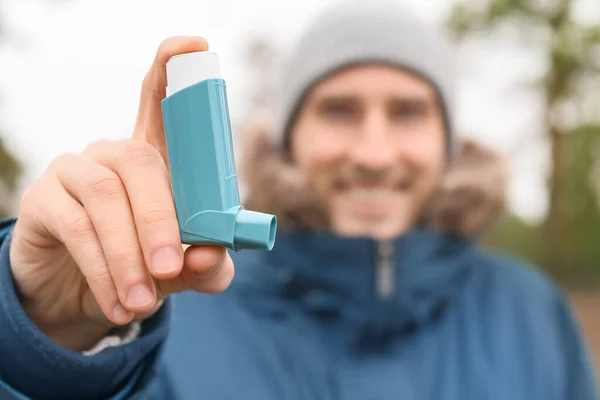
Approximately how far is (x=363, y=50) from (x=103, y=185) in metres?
0.94

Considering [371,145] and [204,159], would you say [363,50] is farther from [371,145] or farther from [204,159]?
[204,159]

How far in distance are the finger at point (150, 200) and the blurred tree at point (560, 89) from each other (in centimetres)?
694

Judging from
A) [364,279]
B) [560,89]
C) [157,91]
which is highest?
[157,91]

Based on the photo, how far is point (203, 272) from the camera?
626mm

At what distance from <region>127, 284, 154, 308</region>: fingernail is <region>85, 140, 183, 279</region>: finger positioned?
1.2 inches

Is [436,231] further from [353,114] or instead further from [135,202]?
[135,202]

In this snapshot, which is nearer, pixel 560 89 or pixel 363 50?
pixel 363 50

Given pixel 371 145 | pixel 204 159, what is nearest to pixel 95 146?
pixel 204 159

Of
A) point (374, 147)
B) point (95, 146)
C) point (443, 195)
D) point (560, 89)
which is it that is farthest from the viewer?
point (560, 89)

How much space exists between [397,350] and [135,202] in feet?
3.10

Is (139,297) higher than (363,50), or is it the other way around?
(363,50)

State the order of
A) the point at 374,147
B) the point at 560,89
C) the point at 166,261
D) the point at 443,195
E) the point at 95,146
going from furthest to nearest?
the point at 560,89 → the point at 443,195 → the point at 374,147 → the point at 95,146 → the point at 166,261

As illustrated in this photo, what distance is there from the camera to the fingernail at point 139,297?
0.59m

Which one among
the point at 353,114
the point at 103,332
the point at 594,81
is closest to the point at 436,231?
the point at 353,114
